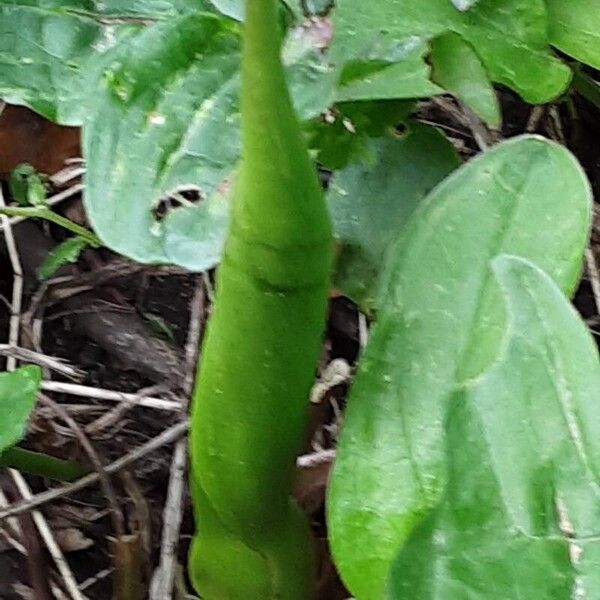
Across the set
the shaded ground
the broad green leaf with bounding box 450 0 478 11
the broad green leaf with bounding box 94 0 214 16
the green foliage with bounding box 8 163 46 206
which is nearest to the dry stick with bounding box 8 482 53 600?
the shaded ground

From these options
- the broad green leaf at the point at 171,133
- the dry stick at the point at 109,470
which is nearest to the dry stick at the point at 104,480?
the dry stick at the point at 109,470

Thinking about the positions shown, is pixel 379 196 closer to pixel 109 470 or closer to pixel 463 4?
pixel 463 4

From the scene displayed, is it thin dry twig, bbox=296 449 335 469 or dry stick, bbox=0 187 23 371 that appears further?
dry stick, bbox=0 187 23 371

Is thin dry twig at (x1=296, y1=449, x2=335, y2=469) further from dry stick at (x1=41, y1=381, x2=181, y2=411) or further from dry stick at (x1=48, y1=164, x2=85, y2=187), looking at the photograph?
dry stick at (x1=48, y1=164, x2=85, y2=187)

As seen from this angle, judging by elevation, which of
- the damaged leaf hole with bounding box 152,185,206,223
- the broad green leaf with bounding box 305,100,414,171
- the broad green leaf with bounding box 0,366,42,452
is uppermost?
the broad green leaf with bounding box 305,100,414,171

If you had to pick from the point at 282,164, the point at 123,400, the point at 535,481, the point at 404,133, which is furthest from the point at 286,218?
the point at 123,400

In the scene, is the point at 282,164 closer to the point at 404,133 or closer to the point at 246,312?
the point at 246,312
